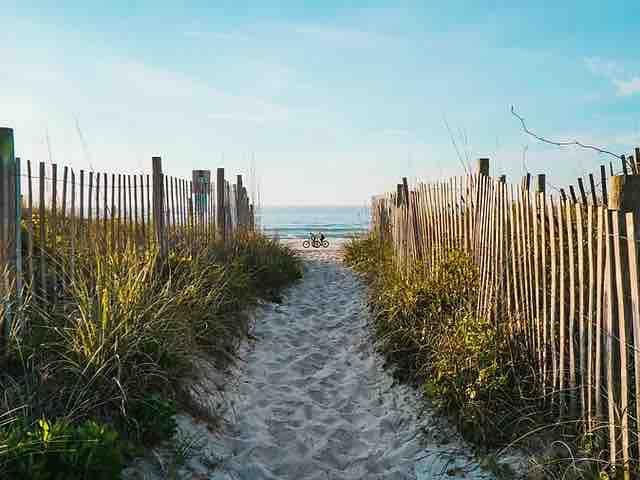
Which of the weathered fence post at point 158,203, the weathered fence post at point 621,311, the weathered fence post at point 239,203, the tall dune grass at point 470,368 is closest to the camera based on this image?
the weathered fence post at point 621,311

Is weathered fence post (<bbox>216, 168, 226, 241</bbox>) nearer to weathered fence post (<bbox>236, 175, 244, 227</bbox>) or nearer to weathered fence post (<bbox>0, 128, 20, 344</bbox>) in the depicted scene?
weathered fence post (<bbox>236, 175, 244, 227</bbox>)

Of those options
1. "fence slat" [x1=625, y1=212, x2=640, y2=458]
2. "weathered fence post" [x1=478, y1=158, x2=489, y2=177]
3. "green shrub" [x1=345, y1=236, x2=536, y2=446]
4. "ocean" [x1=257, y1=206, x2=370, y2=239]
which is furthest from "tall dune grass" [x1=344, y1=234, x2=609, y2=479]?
"ocean" [x1=257, y1=206, x2=370, y2=239]

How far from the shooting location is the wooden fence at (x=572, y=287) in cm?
278

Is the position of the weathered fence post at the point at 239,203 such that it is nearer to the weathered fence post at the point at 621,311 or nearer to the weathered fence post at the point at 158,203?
the weathered fence post at the point at 158,203

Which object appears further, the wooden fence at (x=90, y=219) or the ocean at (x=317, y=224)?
the ocean at (x=317, y=224)

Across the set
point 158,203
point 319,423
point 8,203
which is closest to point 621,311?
point 319,423

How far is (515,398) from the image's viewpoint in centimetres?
372

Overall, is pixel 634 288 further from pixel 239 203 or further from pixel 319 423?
pixel 239 203

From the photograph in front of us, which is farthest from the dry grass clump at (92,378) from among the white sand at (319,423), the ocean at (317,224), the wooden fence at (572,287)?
the ocean at (317,224)

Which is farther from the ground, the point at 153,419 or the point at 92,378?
the point at 92,378

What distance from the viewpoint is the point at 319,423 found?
430cm

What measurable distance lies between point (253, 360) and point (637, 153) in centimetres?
404

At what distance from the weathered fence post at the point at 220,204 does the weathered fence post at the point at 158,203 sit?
2.34 meters

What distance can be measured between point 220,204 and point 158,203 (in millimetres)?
2594
